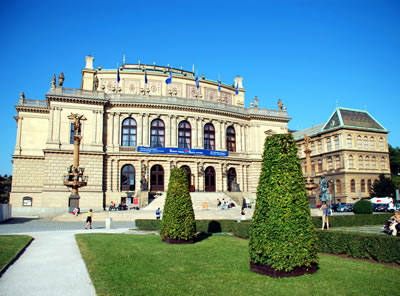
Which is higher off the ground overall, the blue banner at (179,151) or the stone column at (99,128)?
the stone column at (99,128)

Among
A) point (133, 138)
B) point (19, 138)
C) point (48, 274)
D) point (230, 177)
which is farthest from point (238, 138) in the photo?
point (48, 274)

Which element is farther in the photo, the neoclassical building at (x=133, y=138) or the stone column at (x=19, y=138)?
the stone column at (x=19, y=138)

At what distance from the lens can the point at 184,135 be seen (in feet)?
168

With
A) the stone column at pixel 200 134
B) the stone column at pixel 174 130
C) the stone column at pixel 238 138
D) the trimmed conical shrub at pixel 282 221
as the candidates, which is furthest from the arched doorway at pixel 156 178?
the trimmed conical shrub at pixel 282 221

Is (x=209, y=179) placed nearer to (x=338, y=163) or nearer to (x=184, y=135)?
(x=184, y=135)

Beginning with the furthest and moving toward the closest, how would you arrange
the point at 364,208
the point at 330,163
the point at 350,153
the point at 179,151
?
the point at 330,163, the point at 350,153, the point at 179,151, the point at 364,208

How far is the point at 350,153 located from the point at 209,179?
31.0 m

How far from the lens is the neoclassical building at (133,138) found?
1752 inches

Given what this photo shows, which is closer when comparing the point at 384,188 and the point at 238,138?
the point at 238,138

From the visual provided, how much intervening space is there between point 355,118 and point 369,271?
216ft

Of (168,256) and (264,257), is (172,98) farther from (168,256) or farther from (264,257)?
(264,257)

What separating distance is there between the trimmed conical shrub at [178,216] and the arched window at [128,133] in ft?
105

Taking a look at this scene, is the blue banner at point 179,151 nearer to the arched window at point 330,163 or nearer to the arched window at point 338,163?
the arched window at point 338,163

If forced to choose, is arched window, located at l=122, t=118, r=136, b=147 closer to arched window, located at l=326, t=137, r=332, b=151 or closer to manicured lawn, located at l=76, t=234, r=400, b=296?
manicured lawn, located at l=76, t=234, r=400, b=296
